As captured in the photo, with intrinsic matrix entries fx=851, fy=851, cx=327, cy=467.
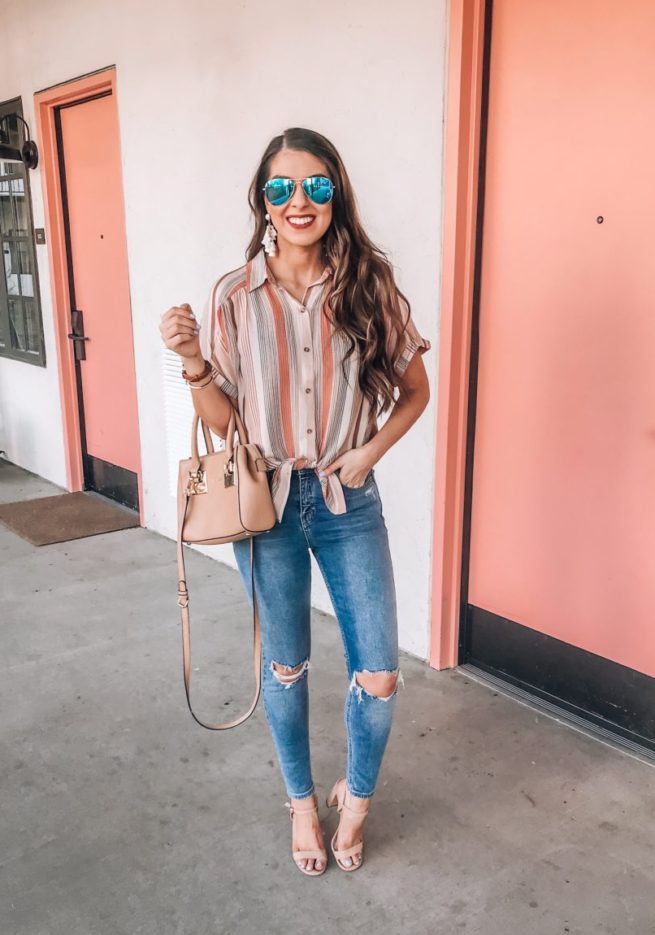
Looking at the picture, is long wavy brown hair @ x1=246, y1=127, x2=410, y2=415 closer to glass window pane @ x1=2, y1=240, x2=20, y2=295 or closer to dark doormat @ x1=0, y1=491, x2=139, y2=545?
dark doormat @ x1=0, y1=491, x2=139, y2=545

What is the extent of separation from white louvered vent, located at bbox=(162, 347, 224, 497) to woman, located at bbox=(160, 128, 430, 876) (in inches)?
82.3

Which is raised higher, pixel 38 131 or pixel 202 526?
pixel 38 131

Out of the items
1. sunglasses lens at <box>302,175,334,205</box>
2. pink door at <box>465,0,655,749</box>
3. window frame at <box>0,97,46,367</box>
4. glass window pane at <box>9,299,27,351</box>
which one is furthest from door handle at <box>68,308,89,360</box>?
sunglasses lens at <box>302,175,334,205</box>

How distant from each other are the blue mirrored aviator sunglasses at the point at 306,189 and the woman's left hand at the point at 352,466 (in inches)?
19.3

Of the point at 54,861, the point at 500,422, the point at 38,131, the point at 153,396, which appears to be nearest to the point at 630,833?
the point at 500,422

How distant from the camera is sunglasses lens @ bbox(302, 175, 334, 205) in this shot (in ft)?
5.26

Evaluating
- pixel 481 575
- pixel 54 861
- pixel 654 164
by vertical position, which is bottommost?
pixel 54 861

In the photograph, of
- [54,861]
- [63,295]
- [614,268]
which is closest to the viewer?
[54,861]

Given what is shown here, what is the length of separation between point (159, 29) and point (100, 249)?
1.24 m

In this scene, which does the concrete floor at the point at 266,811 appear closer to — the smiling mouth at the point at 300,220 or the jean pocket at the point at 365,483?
the jean pocket at the point at 365,483

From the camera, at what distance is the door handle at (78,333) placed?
4.80 meters

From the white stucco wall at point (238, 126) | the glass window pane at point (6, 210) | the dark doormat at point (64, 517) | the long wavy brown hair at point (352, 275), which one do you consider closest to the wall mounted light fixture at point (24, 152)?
the white stucco wall at point (238, 126)

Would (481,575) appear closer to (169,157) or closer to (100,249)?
(169,157)

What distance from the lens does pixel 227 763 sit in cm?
229
